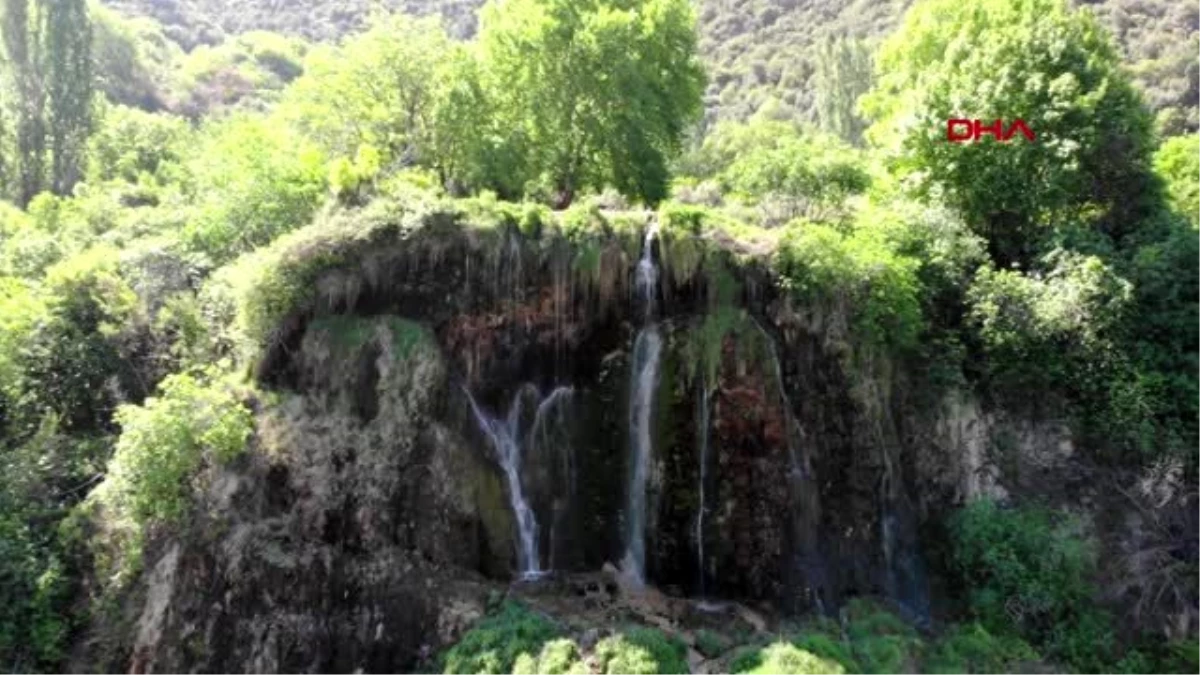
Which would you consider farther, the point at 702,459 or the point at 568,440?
the point at 568,440

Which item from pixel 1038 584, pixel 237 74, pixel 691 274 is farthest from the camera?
pixel 237 74

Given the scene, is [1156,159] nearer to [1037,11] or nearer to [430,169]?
[1037,11]

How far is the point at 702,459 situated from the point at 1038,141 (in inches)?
450

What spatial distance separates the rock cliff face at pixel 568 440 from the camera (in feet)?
53.1

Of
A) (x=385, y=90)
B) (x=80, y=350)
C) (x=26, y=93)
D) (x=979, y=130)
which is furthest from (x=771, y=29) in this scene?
(x=80, y=350)

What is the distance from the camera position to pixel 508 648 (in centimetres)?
1352

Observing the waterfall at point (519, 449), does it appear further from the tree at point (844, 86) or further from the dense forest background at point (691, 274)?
the tree at point (844, 86)

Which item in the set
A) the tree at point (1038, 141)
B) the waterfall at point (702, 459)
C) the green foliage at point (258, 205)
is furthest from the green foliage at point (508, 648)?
the tree at point (1038, 141)

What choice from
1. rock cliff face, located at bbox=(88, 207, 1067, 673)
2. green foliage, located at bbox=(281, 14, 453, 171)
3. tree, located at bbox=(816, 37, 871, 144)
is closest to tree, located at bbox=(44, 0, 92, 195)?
green foliage, located at bbox=(281, 14, 453, 171)

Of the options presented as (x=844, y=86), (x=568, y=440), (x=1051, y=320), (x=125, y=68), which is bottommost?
(x=568, y=440)

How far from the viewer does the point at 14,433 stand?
18.5 m

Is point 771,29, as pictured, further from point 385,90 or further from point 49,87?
point 385,90

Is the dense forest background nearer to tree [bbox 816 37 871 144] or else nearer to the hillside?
the hillside

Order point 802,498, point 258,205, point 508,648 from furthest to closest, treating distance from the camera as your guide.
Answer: point 258,205, point 802,498, point 508,648
